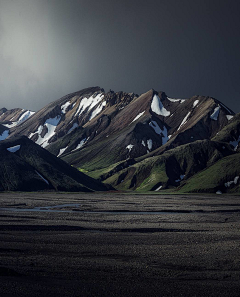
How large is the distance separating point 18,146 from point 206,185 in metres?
94.3

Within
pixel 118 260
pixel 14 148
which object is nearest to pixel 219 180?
pixel 14 148

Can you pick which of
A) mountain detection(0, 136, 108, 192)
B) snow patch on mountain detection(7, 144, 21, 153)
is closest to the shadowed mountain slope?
mountain detection(0, 136, 108, 192)

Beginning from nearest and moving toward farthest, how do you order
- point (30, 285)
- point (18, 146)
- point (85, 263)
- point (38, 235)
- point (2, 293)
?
point (2, 293) → point (30, 285) → point (85, 263) → point (38, 235) → point (18, 146)

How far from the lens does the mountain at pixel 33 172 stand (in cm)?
14438

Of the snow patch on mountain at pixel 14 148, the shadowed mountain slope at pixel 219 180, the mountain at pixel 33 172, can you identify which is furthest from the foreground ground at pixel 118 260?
the snow patch on mountain at pixel 14 148

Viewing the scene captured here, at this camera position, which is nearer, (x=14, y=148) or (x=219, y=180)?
(x=219, y=180)

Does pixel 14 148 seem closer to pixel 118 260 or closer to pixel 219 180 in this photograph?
pixel 219 180

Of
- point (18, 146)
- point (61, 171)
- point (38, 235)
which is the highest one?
point (38, 235)

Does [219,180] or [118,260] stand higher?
[118,260]

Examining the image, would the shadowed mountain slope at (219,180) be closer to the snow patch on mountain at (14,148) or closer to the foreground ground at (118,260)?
the snow patch on mountain at (14,148)

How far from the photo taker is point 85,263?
2525 centimetres

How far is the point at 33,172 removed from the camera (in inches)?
5969

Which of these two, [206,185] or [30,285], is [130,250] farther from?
[206,185]

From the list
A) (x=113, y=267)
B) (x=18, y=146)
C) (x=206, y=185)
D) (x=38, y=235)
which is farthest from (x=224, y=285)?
(x=18, y=146)
